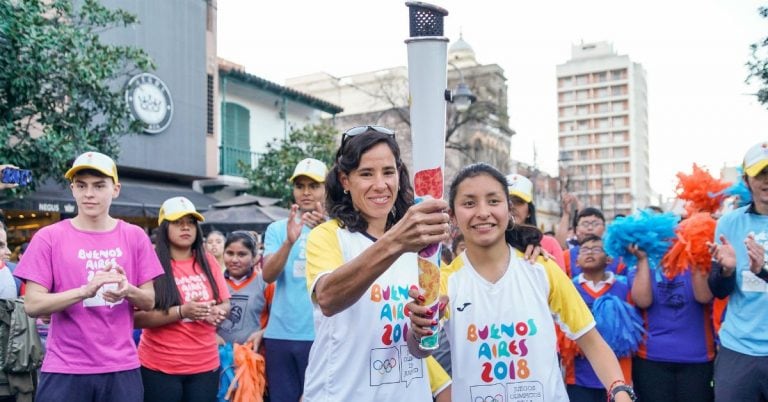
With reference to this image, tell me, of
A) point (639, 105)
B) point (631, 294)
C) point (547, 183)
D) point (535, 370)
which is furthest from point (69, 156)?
point (639, 105)

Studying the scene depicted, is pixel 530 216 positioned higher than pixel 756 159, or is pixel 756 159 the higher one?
pixel 756 159

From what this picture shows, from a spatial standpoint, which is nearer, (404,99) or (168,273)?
(168,273)

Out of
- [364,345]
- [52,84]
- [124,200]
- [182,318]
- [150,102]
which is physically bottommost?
[182,318]

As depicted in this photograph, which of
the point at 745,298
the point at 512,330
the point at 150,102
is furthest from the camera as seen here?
the point at 150,102

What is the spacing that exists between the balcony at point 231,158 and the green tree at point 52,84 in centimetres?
729

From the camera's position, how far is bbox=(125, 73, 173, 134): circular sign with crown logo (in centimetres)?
1506

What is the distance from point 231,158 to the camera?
1994cm

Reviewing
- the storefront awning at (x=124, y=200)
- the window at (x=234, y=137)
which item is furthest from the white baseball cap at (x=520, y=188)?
the window at (x=234, y=137)

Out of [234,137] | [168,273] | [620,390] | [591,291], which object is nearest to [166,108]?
[234,137]

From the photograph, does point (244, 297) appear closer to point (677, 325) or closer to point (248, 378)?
point (248, 378)

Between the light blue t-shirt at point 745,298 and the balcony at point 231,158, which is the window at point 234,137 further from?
the light blue t-shirt at point 745,298

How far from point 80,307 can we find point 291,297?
1571mm

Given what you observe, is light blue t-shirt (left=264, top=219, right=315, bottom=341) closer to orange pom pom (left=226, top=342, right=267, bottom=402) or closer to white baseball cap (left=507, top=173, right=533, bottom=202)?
orange pom pom (left=226, top=342, right=267, bottom=402)

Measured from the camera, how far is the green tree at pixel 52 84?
904 centimetres
